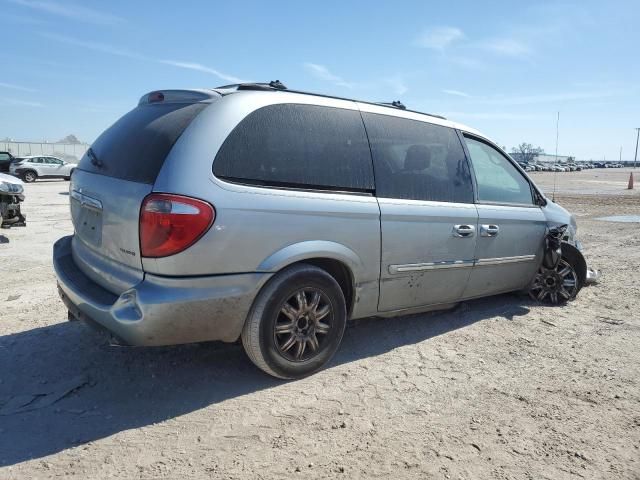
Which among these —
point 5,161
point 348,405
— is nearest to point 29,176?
point 5,161

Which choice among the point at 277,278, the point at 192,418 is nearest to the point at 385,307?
the point at 277,278

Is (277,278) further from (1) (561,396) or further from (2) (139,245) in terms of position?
(1) (561,396)

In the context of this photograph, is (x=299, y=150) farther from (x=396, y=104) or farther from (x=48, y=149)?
(x=48, y=149)

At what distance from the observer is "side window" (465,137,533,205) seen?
4.55 m

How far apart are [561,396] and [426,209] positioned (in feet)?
5.25

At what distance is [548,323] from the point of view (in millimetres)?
4684

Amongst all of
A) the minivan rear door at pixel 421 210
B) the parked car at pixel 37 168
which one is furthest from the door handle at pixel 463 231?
the parked car at pixel 37 168

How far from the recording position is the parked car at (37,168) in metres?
27.5

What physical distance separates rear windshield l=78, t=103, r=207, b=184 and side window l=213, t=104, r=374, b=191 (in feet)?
1.12

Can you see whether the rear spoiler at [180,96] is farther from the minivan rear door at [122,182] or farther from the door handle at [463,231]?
Result: the door handle at [463,231]

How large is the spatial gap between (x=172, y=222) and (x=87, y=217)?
1010 mm

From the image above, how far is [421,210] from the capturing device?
3.84 meters

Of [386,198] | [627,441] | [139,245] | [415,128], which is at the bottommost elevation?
[627,441]

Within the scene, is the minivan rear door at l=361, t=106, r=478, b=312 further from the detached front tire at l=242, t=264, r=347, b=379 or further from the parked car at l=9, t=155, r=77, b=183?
the parked car at l=9, t=155, r=77, b=183
